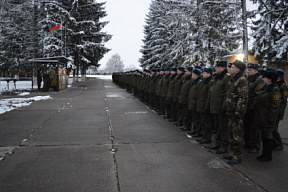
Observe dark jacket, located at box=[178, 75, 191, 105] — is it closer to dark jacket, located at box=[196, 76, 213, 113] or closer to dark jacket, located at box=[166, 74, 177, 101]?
dark jacket, located at box=[166, 74, 177, 101]

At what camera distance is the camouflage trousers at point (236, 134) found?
4.65m

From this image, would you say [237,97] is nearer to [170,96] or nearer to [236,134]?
[236,134]

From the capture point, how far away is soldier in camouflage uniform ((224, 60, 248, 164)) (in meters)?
4.58

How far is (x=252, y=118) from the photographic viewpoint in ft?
19.0

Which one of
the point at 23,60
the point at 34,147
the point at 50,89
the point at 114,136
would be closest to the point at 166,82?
the point at 114,136

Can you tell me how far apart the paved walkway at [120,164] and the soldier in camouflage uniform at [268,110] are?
346mm

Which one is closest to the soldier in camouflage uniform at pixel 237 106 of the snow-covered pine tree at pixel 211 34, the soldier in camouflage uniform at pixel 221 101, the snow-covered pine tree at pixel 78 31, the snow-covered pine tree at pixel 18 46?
the soldier in camouflage uniform at pixel 221 101

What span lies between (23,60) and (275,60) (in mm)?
30826

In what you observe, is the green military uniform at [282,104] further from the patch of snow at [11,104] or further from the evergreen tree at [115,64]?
the evergreen tree at [115,64]

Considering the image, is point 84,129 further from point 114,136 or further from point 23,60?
point 23,60

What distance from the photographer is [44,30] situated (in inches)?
1305

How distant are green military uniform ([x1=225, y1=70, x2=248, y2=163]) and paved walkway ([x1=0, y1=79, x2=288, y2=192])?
0.41 metres

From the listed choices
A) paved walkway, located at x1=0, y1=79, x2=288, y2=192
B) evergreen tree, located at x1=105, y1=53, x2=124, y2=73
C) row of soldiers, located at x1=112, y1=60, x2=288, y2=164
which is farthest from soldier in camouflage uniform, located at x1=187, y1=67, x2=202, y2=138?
evergreen tree, located at x1=105, y1=53, x2=124, y2=73

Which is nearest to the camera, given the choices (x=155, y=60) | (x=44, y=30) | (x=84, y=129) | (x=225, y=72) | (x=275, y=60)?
(x=225, y=72)
